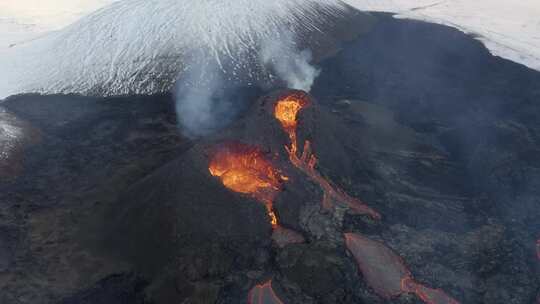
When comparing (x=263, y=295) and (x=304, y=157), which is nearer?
(x=263, y=295)

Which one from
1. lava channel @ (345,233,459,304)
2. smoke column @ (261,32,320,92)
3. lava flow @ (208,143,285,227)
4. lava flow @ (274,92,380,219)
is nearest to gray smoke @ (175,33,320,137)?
smoke column @ (261,32,320,92)

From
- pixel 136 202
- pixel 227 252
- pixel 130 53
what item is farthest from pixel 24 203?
pixel 130 53

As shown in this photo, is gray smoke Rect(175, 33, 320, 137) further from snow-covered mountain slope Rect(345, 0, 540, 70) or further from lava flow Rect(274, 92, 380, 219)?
snow-covered mountain slope Rect(345, 0, 540, 70)

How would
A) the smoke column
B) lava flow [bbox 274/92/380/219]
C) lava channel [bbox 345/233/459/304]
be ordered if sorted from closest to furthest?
lava channel [bbox 345/233/459/304] < lava flow [bbox 274/92/380/219] < the smoke column

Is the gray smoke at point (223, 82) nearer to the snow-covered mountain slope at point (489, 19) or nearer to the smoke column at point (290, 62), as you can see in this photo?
the smoke column at point (290, 62)

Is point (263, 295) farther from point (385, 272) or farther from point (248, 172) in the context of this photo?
point (248, 172)

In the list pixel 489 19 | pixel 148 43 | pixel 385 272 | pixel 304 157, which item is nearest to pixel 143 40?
pixel 148 43

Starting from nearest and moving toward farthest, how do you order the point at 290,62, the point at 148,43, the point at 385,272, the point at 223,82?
the point at 385,272
the point at 223,82
the point at 148,43
the point at 290,62
